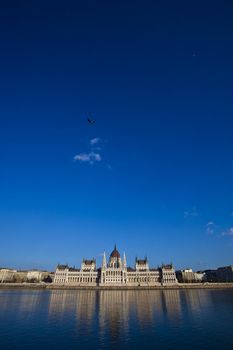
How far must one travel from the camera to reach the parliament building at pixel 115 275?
16375 cm

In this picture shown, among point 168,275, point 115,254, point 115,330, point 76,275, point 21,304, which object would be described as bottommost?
point 115,330

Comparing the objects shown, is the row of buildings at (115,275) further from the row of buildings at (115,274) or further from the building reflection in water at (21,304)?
the building reflection in water at (21,304)

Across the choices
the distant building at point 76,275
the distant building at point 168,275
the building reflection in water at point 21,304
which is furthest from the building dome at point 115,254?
the building reflection in water at point 21,304

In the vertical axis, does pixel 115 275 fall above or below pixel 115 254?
below

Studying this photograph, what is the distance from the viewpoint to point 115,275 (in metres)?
166

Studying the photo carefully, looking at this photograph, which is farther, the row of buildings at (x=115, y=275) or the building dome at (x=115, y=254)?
the building dome at (x=115, y=254)

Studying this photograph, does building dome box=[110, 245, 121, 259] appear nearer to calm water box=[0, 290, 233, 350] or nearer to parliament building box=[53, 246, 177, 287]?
parliament building box=[53, 246, 177, 287]

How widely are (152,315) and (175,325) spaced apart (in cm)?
937

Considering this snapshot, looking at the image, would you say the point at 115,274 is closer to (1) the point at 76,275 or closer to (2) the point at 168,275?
(1) the point at 76,275

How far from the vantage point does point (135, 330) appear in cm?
3844

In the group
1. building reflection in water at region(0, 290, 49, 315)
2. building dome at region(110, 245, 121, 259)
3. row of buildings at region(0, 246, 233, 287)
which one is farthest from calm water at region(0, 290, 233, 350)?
building dome at region(110, 245, 121, 259)

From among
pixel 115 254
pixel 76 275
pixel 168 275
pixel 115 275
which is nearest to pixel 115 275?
pixel 115 275

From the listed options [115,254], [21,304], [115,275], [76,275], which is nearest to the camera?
[21,304]

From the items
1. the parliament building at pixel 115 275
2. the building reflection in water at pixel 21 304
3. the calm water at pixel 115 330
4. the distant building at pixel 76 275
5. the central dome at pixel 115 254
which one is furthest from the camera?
the central dome at pixel 115 254
